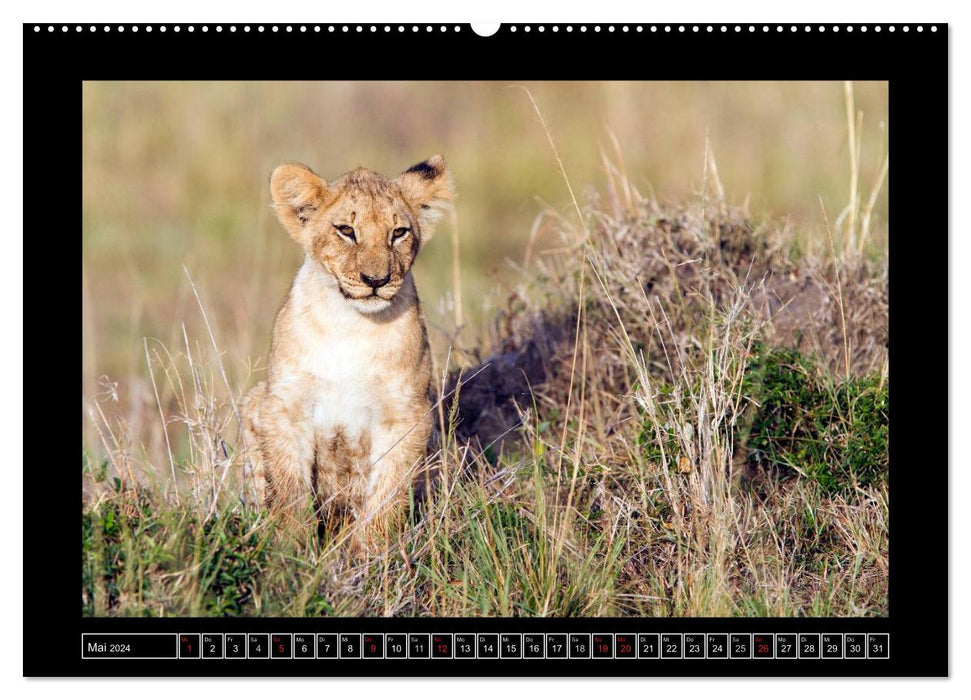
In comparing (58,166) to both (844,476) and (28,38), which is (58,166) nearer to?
(28,38)

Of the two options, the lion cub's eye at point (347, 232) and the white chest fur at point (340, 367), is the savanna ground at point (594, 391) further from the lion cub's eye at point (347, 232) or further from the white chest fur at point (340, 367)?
the lion cub's eye at point (347, 232)

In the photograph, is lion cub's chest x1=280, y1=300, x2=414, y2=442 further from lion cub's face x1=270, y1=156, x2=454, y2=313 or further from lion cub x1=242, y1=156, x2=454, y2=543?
lion cub's face x1=270, y1=156, x2=454, y2=313

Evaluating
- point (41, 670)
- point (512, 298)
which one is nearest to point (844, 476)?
point (512, 298)

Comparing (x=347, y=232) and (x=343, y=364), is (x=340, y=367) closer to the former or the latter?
(x=343, y=364)

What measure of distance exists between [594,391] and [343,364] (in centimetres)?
141

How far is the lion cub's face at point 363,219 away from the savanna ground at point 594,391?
0.54 m

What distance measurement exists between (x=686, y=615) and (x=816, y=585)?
2.33 feet

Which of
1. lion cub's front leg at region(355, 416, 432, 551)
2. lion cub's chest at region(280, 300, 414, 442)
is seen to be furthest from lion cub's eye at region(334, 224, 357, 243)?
lion cub's front leg at region(355, 416, 432, 551)

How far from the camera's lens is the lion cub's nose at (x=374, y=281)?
5.31 meters

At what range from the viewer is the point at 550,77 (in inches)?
192

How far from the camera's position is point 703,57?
480cm

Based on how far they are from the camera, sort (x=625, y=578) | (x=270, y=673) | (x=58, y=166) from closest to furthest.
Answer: (x=270, y=673) → (x=58, y=166) → (x=625, y=578)

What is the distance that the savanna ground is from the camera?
502 centimetres

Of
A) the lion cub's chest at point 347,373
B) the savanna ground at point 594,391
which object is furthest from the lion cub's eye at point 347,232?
the savanna ground at point 594,391
